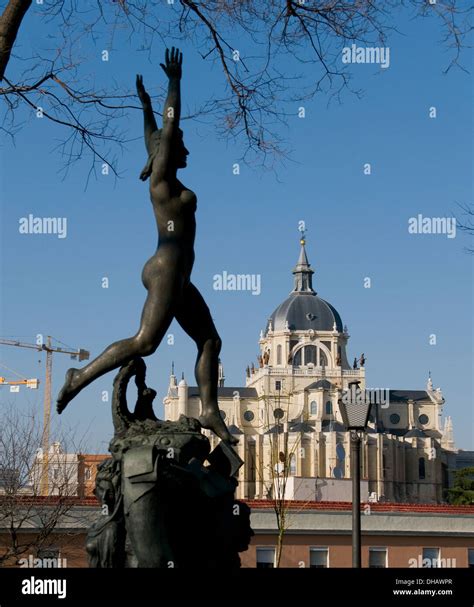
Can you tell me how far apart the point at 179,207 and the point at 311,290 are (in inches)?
5845

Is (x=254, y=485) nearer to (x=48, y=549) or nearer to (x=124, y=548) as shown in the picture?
(x=48, y=549)

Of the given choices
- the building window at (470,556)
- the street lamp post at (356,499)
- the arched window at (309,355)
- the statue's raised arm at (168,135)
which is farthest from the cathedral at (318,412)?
the statue's raised arm at (168,135)

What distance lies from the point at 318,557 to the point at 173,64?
19.5 m

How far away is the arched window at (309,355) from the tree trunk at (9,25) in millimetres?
138970

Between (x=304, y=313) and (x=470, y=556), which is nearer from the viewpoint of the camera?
(x=470, y=556)

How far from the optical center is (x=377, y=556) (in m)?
27.2

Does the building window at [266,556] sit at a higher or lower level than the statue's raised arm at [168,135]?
lower

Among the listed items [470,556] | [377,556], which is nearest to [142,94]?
[377,556]

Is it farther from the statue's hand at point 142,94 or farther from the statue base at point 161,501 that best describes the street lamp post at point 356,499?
the statue's hand at point 142,94

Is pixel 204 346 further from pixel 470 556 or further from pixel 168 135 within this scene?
pixel 470 556

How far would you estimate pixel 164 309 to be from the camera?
8945 millimetres

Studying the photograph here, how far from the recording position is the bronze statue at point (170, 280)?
352 inches

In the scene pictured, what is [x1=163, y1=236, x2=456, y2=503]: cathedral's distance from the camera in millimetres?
128375

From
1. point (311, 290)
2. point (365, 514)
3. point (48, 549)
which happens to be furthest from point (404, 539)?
point (311, 290)
